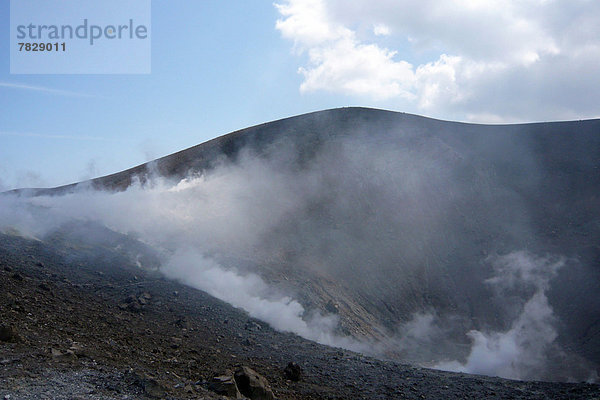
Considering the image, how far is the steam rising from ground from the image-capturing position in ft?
63.0

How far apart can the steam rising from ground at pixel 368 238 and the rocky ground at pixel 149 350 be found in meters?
2.21

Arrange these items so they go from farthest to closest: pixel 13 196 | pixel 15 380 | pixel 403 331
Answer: pixel 13 196 < pixel 403 331 < pixel 15 380

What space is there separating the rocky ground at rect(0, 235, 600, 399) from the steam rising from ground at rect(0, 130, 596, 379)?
2.21m

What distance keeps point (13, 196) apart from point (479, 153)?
3057 centimetres

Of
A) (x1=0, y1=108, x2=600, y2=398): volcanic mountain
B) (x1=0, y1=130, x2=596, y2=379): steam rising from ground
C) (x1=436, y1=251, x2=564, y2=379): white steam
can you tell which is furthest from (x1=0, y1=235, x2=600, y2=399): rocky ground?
(x1=436, y1=251, x2=564, y2=379): white steam

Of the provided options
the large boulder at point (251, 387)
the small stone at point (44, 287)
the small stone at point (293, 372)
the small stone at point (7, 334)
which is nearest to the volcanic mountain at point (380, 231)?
the small stone at point (293, 372)

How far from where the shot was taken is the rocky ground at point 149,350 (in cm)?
766

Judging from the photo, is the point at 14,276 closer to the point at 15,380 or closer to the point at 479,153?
the point at 15,380

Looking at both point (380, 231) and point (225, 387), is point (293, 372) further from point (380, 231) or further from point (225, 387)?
point (380, 231)

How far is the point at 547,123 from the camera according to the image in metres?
38.2

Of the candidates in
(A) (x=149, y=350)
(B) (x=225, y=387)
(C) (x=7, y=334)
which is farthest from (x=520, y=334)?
(C) (x=7, y=334)

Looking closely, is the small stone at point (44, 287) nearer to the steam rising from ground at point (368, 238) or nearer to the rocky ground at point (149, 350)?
the rocky ground at point (149, 350)

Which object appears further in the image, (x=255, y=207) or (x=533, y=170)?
(x=533, y=170)

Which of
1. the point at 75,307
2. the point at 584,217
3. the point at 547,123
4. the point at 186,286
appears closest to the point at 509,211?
the point at 584,217
